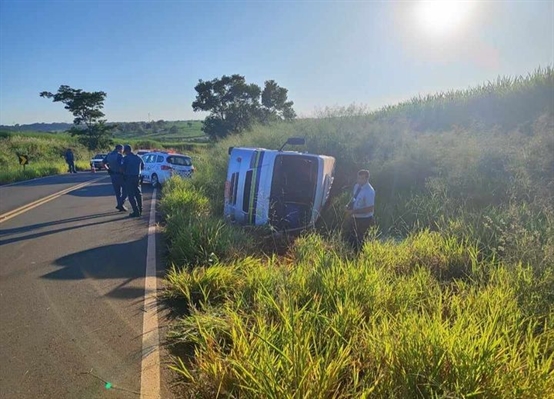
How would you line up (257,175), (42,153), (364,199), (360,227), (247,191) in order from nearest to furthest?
(364,199) < (360,227) < (257,175) < (247,191) < (42,153)

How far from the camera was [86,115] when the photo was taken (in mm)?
50562

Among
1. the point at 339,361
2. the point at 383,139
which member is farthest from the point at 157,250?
the point at 383,139

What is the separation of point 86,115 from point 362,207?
174ft

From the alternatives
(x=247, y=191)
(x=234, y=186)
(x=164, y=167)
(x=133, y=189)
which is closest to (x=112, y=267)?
(x=247, y=191)

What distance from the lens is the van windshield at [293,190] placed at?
7637 millimetres

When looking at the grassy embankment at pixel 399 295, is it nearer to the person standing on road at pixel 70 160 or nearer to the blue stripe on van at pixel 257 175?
the blue stripe on van at pixel 257 175

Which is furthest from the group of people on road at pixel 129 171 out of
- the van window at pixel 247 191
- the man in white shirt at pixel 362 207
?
the man in white shirt at pixel 362 207

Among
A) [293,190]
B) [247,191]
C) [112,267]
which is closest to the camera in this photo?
[112,267]

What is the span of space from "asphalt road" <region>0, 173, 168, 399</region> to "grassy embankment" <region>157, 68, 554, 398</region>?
536mm

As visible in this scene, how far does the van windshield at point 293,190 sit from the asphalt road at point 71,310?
2772mm

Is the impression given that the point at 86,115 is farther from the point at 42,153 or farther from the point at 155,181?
the point at 155,181

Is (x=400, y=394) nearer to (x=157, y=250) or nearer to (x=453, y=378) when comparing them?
(x=453, y=378)

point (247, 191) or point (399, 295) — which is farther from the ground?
point (247, 191)

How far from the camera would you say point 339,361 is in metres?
2.55
